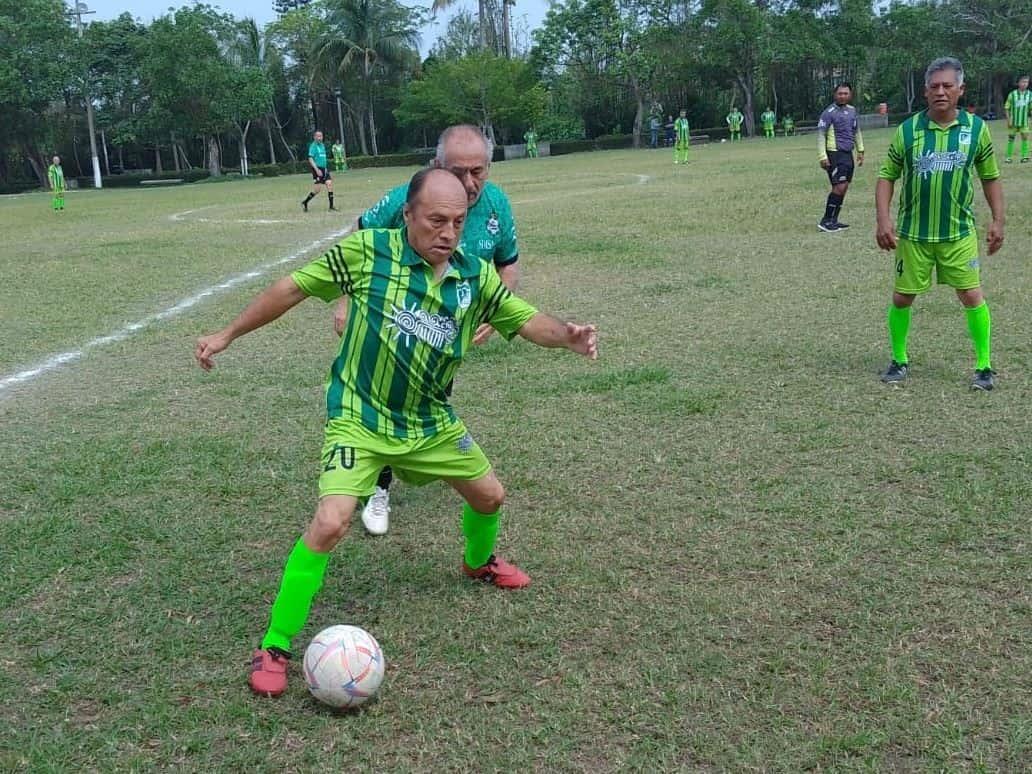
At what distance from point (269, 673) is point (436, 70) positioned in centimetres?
5951

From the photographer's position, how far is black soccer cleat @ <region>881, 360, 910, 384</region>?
21.6 feet

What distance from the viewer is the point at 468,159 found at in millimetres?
4172

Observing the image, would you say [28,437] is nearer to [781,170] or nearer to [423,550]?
[423,550]

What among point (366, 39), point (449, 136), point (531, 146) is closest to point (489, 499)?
point (449, 136)

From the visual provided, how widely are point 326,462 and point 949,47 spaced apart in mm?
68210

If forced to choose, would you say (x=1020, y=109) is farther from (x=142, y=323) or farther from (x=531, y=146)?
(x=531, y=146)

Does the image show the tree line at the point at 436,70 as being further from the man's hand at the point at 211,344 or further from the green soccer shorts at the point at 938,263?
the man's hand at the point at 211,344

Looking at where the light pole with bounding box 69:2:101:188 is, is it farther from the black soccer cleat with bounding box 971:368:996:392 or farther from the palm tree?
the black soccer cleat with bounding box 971:368:996:392

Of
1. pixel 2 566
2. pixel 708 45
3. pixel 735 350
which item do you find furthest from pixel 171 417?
pixel 708 45

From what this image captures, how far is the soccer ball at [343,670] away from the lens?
10.2 feet

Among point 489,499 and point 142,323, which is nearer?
point 489,499

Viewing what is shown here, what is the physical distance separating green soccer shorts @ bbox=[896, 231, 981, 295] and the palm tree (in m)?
57.5

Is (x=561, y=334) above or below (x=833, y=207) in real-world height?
above

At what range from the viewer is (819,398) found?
20.8 feet
